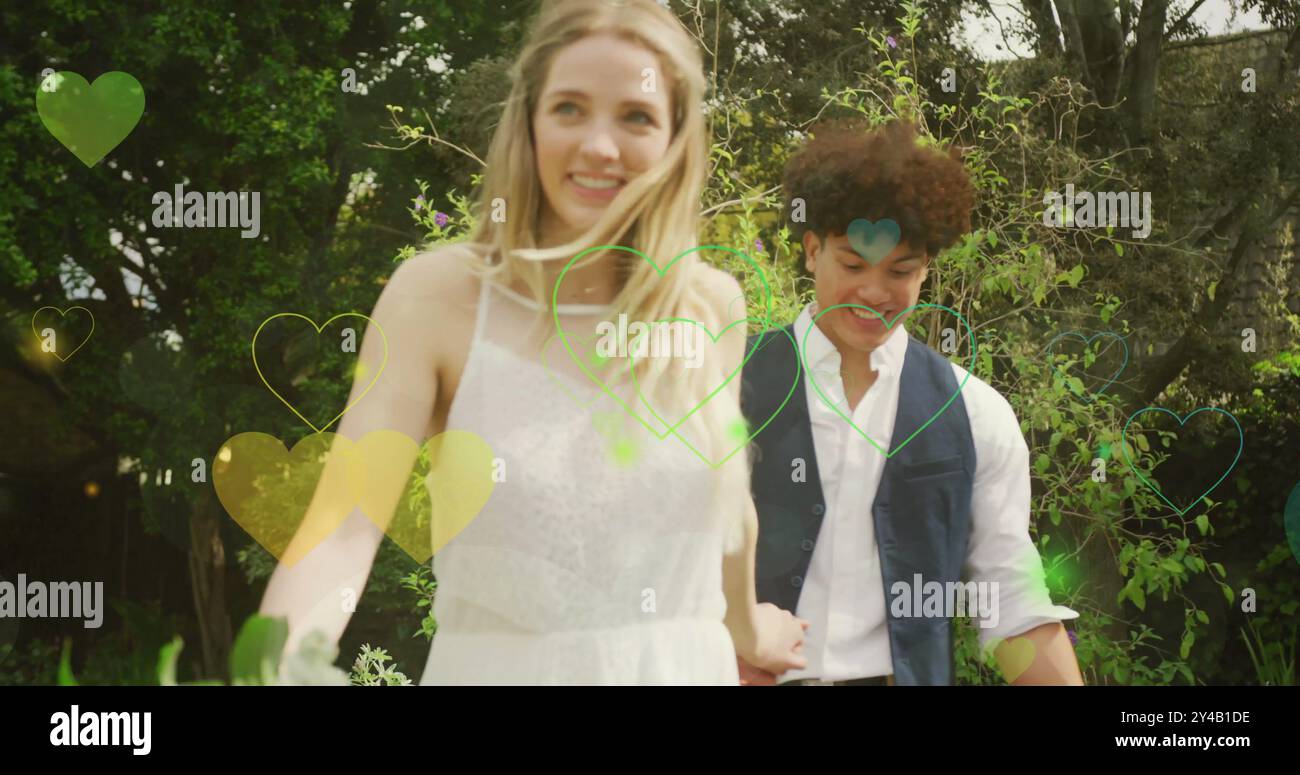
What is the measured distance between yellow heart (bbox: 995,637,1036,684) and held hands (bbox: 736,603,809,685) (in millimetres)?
425

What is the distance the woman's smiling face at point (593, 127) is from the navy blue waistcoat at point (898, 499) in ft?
1.51

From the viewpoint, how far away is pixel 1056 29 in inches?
114

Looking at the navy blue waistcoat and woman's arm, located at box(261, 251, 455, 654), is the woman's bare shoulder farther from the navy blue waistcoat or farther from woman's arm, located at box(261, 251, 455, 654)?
the navy blue waistcoat

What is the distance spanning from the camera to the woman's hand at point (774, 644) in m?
1.99

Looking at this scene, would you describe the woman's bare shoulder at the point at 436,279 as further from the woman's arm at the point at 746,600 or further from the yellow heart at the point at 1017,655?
the yellow heart at the point at 1017,655

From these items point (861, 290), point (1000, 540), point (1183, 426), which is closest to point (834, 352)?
point (861, 290)

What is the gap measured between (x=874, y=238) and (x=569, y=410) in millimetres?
804

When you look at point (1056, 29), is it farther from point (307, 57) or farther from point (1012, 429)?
point (307, 57)

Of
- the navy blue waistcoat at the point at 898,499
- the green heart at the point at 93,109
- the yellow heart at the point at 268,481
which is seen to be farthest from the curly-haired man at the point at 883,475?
the green heart at the point at 93,109

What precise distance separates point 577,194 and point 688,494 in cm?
50

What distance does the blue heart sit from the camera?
2.21m

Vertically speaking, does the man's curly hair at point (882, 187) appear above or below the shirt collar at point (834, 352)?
above

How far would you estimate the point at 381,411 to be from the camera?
5.31 feet

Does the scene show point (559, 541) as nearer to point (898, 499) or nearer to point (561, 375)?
point (561, 375)
